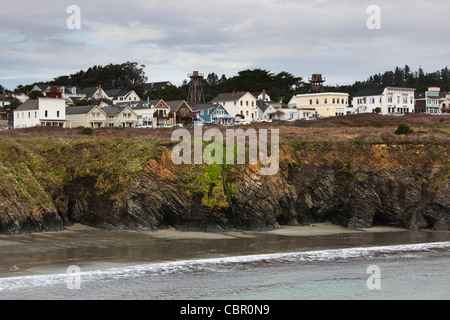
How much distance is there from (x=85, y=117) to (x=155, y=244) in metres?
51.9

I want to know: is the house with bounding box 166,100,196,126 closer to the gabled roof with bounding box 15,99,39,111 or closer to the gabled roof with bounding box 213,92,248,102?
the gabled roof with bounding box 213,92,248,102

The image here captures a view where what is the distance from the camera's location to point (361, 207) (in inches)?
1380

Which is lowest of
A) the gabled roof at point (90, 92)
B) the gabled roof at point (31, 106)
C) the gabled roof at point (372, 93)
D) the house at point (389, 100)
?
the gabled roof at point (31, 106)

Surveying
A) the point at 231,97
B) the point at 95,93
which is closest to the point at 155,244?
the point at 231,97

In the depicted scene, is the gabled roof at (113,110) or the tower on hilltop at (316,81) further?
the tower on hilltop at (316,81)

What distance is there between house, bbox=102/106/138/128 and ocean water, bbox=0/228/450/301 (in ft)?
183

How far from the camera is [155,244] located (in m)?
27.3

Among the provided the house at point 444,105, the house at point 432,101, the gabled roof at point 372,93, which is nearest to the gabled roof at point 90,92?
the gabled roof at point 372,93

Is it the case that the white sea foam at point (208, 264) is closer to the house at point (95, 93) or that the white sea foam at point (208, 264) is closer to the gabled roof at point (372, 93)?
the gabled roof at point (372, 93)

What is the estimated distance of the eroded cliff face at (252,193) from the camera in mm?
30781

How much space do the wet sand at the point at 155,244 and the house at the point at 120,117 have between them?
169ft

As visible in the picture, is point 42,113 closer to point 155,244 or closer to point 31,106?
point 31,106

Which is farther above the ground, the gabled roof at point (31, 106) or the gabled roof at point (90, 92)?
the gabled roof at point (90, 92)
